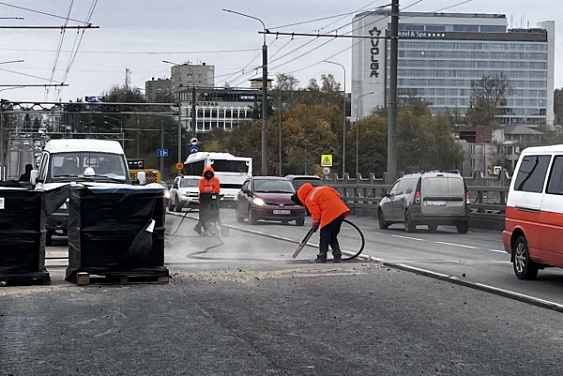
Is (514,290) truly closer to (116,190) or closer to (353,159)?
(116,190)

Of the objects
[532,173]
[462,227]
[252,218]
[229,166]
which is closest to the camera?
[532,173]

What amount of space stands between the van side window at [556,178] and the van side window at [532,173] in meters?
0.21

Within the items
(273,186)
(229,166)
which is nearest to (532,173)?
(273,186)

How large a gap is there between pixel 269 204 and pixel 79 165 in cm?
955

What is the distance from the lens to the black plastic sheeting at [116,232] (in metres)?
12.8

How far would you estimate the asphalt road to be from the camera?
751 cm

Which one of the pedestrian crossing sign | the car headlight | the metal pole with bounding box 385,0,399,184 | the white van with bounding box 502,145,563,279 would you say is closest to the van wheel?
the white van with bounding box 502,145,563,279

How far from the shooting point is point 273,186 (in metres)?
32.5

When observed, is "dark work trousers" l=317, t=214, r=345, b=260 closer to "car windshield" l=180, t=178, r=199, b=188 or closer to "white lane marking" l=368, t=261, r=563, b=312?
"white lane marking" l=368, t=261, r=563, b=312

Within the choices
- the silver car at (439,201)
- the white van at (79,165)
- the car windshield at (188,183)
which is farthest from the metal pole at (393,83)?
the white van at (79,165)

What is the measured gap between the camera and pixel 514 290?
41.8 feet

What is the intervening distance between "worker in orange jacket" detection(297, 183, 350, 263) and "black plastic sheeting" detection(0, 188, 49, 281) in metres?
5.30

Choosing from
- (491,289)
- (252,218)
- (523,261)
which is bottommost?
(252,218)

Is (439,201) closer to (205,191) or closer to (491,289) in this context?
(205,191)
